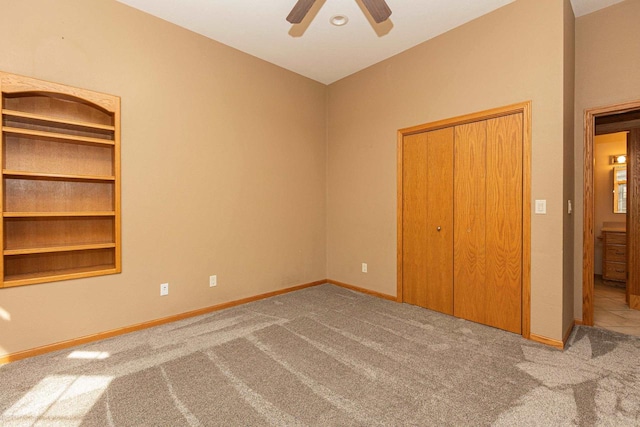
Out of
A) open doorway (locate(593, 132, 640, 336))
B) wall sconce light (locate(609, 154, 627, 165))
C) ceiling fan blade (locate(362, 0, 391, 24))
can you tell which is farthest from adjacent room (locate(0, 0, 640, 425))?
wall sconce light (locate(609, 154, 627, 165))

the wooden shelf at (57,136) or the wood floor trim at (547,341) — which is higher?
the wooden shelf at (57,136)

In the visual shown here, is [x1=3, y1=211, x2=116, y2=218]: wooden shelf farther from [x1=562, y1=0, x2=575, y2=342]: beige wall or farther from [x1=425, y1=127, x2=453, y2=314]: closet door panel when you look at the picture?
[x1=562, y1=0, x2=575, y2=342]: beige wall

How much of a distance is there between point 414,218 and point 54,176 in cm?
347

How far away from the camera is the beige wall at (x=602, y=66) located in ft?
8.93

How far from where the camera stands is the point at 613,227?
4.72 meters

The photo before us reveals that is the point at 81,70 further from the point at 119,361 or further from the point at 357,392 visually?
the point at 357,392

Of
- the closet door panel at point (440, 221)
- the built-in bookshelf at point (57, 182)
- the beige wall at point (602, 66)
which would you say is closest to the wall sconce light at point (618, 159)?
the beige wall at point (602, 66)

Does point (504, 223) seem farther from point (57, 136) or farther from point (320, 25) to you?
point (57, 136)

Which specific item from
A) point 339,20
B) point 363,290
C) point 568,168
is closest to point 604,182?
point 568,168

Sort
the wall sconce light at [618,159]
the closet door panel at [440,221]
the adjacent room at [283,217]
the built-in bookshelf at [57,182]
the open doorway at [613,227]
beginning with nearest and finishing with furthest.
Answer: the adjacent room at [283,217] < the built-in bookshelf at [57,182] < the open doorway at [613,227] < the closet door panel at [440,221] < the wall sconce light at [618,159]

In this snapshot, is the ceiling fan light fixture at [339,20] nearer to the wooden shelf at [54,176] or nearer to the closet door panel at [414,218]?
the closet door panel at [414,218]

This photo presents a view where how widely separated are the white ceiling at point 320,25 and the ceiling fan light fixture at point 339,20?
0.04 m

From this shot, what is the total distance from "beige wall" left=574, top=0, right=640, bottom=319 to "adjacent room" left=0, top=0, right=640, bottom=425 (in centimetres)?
2

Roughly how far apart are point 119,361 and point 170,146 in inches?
76.9
